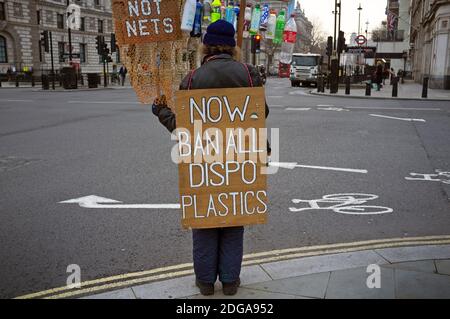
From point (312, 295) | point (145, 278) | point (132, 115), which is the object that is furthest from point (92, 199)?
point (132, 115)

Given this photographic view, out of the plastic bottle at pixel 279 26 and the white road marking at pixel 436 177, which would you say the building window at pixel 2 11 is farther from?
the white road marking at pixel 436 177

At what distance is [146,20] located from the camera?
3496 millimetres

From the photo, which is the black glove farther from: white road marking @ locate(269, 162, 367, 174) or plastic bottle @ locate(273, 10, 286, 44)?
plastic bottle @ locate(273, 10, 286, 44)

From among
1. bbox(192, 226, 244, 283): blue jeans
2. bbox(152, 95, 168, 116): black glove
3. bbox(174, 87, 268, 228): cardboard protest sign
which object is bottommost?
bbox(192, 226, 244, 283): blue jeans

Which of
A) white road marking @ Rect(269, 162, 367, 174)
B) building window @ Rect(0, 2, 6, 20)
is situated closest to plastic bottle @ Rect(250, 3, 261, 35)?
white road marking @ Rect(269, 162, 367, 174)

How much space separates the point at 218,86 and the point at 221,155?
0.49 meters

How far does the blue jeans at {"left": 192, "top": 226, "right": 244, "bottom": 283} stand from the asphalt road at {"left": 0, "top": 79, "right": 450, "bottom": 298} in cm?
66

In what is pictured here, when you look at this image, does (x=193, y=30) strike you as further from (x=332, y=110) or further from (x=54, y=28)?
(x=54, y=28)

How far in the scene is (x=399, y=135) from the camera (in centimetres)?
1064

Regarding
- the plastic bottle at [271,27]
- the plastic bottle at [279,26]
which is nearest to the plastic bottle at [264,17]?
the plastic bottle at [271,27]

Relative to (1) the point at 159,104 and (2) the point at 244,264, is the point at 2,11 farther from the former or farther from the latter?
(2) the point at 244,264

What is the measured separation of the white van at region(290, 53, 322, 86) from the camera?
132 feet

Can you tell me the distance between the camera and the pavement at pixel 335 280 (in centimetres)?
321

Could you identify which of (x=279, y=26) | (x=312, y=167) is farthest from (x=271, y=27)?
(x=312, y=167)
